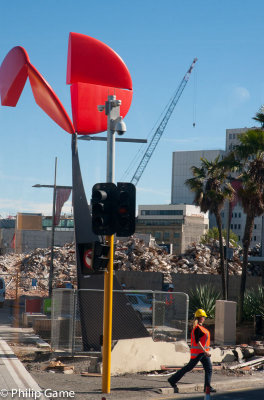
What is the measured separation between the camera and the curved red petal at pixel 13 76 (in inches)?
685

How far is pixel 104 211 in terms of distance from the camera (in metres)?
11.1

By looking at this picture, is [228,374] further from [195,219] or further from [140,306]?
[195,219]

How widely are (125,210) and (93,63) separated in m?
7.00

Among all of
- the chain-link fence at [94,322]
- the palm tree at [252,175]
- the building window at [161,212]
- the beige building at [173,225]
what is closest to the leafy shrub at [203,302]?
the palm tree at [252,175]

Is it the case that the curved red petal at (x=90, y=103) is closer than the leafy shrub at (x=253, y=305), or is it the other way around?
the curved red petal at (x=90, y=103)

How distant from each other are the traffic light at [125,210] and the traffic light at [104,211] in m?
0.10

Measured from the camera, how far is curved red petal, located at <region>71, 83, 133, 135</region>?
55.2 feet

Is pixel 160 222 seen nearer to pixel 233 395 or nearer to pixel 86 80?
pixel 86 80

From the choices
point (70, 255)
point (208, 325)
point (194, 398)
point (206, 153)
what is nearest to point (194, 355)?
point (194, 398)

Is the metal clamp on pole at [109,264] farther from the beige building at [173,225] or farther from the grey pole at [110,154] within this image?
the beige building at [173,225]

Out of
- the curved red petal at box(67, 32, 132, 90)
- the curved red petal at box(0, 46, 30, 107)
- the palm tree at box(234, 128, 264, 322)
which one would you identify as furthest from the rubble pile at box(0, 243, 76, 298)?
the curved red petal at box(67, 32, 132, 90)

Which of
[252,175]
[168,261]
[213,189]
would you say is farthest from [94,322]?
[168,261]

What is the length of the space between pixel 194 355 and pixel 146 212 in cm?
12995

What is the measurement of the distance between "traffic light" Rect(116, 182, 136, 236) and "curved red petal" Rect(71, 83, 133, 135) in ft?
19.7
